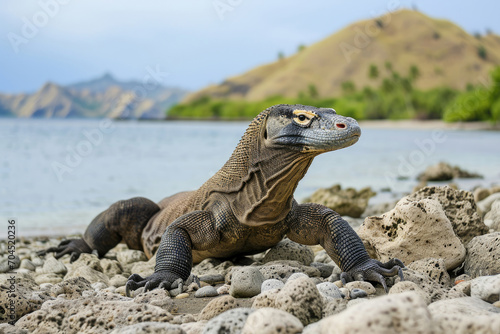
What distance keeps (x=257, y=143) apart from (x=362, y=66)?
19033 centimetres

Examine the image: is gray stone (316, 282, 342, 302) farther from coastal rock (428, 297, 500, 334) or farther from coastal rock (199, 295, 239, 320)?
coastal rock (428, 297, 500, 334)

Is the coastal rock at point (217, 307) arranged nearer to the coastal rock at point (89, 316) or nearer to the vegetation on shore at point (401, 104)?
the coastal rock at point (89, 316)

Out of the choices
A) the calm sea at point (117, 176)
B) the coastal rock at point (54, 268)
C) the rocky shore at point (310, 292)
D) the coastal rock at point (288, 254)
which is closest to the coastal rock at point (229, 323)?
the rocky shore at point (310, 292)

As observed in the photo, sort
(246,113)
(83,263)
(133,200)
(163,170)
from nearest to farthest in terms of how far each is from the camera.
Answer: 1. (83,263)
2. (133,200)
3. (163,170)
4. (246,113)

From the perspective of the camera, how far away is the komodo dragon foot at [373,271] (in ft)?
15.3

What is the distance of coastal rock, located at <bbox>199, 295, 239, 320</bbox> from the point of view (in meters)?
3.77

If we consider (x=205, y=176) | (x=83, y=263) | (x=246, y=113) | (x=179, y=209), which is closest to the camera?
Result: (x=179, y=209)

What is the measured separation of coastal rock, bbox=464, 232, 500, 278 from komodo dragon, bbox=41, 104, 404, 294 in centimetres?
68

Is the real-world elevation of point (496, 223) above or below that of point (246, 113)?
above

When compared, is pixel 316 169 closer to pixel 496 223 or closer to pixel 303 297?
pixel 496 223

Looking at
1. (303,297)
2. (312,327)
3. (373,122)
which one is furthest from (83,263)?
(373,122)

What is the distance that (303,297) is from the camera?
3574mm

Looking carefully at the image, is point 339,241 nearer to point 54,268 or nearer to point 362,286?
point 362,286

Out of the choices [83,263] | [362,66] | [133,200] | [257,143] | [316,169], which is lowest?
[362,66]
